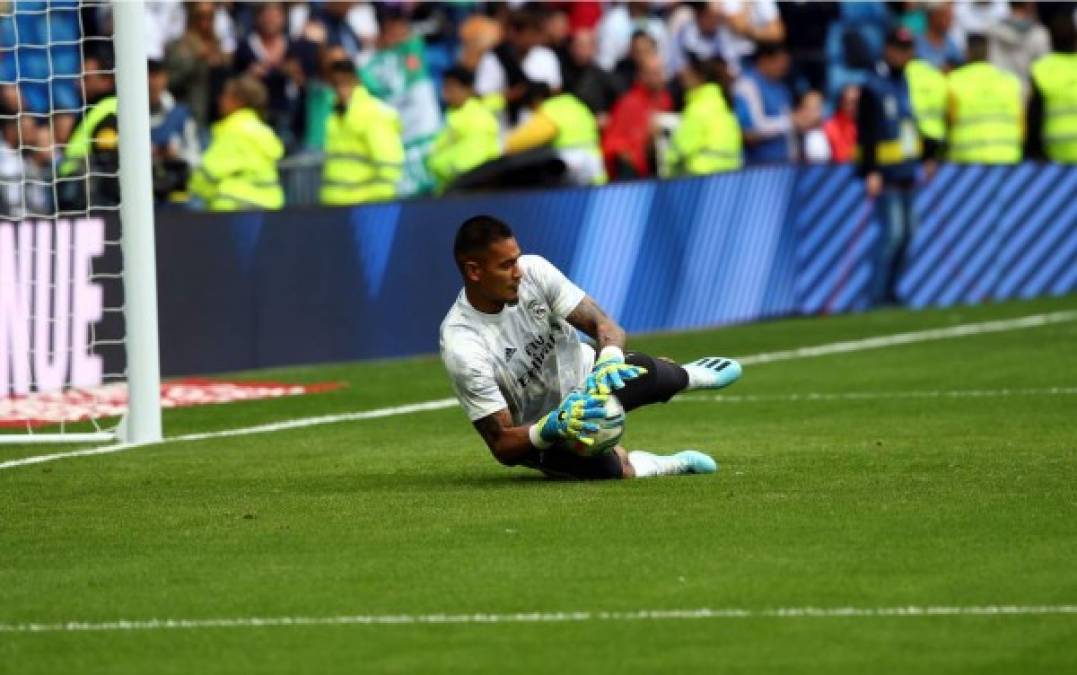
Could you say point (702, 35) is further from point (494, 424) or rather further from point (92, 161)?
point (494, 424)

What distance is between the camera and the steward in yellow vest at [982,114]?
2566 cm

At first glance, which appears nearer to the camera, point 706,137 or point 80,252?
point 80,252

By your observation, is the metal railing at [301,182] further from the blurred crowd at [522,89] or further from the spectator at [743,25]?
the spectator at [743,25]

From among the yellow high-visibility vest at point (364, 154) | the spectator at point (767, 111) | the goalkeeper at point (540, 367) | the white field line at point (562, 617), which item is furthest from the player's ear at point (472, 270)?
the spectator at point (767, 111)

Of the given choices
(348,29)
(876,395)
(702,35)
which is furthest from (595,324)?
(702,35)

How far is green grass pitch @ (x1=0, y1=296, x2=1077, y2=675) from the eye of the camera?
26.9ft

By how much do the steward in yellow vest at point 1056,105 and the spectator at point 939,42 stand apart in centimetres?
106

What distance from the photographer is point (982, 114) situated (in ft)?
84.3

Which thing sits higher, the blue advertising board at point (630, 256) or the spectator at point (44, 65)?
the spectator at point (44, 65)

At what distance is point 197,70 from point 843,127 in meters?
7.16

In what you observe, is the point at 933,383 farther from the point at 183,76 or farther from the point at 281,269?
the point at 183,76

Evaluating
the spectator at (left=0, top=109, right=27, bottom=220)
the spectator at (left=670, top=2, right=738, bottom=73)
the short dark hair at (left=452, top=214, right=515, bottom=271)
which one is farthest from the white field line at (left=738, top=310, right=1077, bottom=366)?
the short dark hair at (left=452, top=214, right=515, bottom=271)

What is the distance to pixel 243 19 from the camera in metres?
26.9

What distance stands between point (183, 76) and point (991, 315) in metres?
7.69
